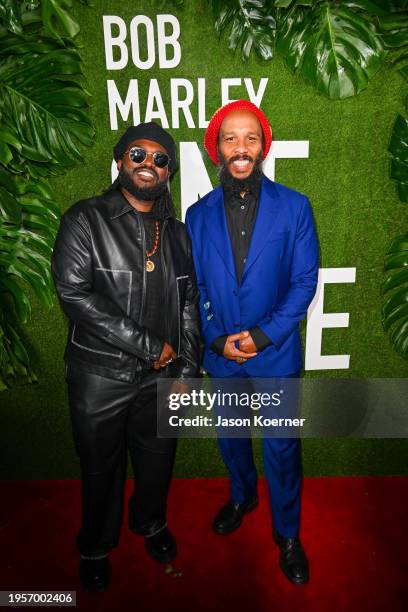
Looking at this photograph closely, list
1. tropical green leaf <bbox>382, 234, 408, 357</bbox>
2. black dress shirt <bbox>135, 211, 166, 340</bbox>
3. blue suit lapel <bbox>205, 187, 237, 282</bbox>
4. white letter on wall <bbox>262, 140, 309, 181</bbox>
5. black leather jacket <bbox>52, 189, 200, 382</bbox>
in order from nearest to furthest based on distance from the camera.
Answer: black leather jacket <bbox>52, 189, 200, 382</bbox>, black dress shirt <bbox>135, 211, 166, 340</bbox>, blue suit lapel <bbox>205, 187, 237, 282</bbox>, white letter on wall <bbox>262, 140, 309, 181</bbox>, tropical green leaf <bbox>382, 234, 408, 357</bbox>

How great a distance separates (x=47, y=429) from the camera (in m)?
2.75

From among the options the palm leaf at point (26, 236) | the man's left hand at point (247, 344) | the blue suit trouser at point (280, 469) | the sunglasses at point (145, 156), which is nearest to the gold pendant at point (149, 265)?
the sunglasses at point (145, 156)

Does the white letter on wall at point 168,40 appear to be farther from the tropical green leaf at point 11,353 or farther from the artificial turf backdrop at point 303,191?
the tropical green leaf at point 11,353

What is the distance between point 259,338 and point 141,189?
2.49 feet

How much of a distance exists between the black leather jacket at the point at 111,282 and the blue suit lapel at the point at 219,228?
5.6 inches

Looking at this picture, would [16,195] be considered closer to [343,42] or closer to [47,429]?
[47,429]

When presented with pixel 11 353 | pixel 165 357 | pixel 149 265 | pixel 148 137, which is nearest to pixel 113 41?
pixel 148 137

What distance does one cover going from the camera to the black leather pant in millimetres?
1963

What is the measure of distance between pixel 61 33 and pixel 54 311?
4.12 ft

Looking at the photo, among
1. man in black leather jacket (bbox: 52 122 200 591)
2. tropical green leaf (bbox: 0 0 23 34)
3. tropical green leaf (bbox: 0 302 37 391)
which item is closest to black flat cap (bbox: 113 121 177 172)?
man in black leather jacket (bbox: 52 122 200 591)

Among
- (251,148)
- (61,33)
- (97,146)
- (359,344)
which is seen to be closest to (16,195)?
(97,146)

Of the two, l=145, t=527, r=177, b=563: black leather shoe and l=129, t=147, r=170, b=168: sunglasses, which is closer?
l=129, t=147, r=170, b=168: sunglasses

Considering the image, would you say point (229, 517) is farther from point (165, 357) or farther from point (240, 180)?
point (240, 180)

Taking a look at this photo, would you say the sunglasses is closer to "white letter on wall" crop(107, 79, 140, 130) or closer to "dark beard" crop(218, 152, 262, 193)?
"dark beard" crop(218, 152, 262, 193)
